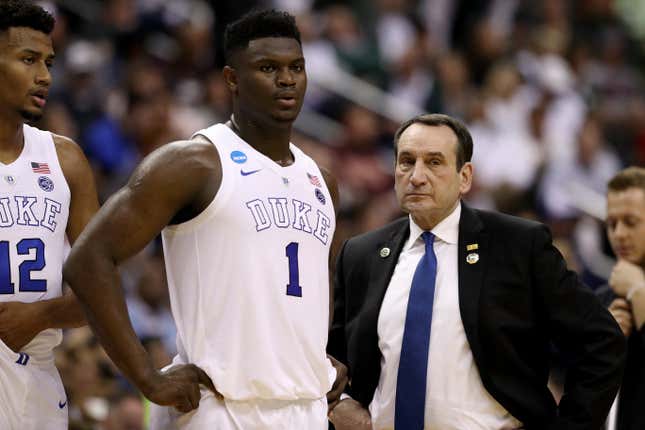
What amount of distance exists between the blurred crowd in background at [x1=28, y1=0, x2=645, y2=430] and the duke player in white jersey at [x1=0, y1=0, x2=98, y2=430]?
10.8 ft

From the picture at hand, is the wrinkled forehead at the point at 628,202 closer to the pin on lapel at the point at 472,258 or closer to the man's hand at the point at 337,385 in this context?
the pin on lapel at the point at 472,258

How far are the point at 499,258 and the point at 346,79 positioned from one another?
25.0 ft

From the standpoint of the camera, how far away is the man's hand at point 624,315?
19.0 feet

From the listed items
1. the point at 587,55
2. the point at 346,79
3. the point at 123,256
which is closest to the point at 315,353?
the point at 123,256

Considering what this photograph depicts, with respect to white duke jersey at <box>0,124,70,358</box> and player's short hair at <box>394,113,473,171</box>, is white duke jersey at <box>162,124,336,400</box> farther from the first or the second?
player's short hair at <box>394,113,473,171</box>

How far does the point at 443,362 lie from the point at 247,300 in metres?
1.09

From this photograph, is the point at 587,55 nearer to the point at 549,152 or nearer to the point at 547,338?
the point at 549,152

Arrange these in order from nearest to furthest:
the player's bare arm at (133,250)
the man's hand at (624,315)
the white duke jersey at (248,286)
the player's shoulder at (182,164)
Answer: the player's bare arm at (133,250) → the player's shoulder at (182,164) → the white duke jersey at (248,286) → the man's hand at (624,315)

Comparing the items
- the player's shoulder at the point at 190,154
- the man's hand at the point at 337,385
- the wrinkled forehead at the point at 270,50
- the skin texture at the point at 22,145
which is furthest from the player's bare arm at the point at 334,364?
the skin texture at the point at 22,145

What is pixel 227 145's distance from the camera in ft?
15.3

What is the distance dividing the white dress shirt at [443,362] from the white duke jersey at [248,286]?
25.5 inches

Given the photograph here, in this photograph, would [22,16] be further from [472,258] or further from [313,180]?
[472,258]

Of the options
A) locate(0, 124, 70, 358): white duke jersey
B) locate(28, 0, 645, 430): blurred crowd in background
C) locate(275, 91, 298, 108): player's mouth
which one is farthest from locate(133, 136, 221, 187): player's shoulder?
locate(28, 0, 645, 430): blurred crowd in background

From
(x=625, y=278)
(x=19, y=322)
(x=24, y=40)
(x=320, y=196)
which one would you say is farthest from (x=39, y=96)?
(x=625, y=278)
